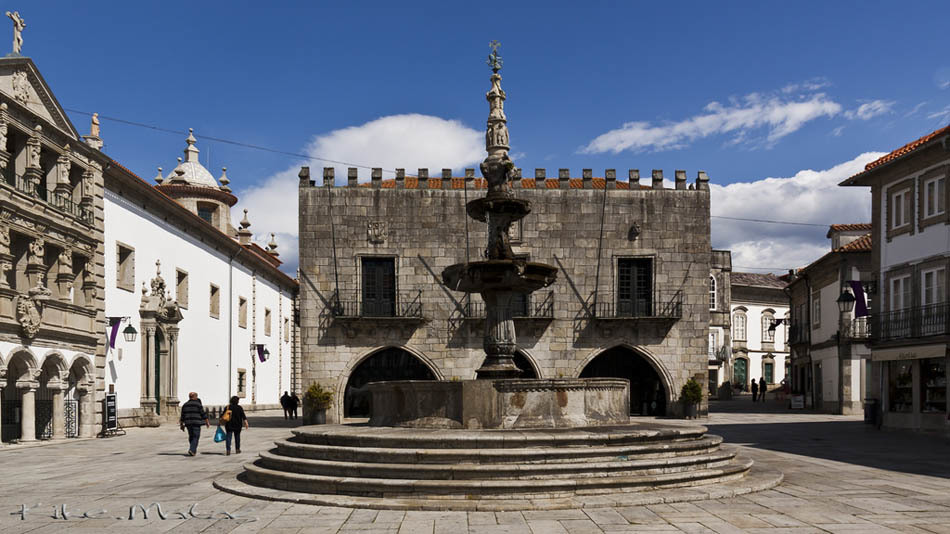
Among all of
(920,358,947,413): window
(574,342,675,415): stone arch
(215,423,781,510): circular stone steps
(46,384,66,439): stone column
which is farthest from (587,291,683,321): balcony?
(46,384,66,439): stone column

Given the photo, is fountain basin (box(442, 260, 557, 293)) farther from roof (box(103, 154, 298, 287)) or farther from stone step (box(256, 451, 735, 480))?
roof (box(103, 154, 298, 287))

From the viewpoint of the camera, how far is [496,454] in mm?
10688

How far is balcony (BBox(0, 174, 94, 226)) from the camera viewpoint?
2131 cm

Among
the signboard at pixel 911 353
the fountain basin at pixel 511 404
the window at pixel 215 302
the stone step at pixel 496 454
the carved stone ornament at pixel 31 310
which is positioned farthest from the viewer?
the window at pixel 215 302

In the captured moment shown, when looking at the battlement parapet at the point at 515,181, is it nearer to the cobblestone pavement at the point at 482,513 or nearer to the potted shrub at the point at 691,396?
the potted shrub at the point at 691,396

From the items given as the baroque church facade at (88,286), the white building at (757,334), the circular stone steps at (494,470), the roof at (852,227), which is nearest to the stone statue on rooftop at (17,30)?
the baroque church facade at (88,286)

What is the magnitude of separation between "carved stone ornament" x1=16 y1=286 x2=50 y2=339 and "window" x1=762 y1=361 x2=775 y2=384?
50455 mm

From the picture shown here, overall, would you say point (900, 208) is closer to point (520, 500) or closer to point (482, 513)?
point (520, 500)

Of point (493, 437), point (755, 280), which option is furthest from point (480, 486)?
point (755, 280)

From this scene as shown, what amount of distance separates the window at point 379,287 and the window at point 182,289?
846cm

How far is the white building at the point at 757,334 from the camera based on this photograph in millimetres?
59406

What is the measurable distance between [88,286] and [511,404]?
16.6 meters

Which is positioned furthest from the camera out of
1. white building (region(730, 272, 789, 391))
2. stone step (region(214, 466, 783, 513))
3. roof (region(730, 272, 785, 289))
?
roof (region(730, 272, 785, 289))

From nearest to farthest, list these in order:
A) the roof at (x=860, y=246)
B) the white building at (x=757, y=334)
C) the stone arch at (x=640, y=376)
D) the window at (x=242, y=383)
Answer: the stone arch at (x=640, y=376) < the roof at (x=860, y=246) < the window at (x=242, y=383) < the white building at (x=757, y=334)
